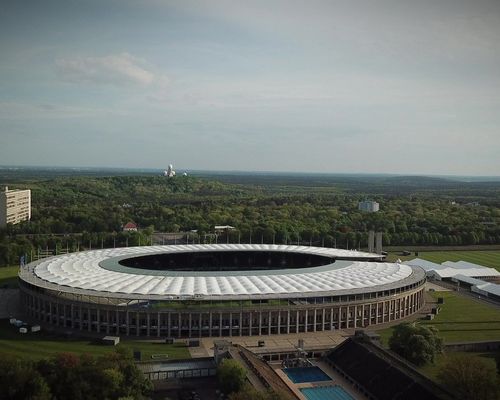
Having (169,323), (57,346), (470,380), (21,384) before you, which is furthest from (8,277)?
(470,380)

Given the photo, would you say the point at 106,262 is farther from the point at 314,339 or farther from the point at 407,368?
the point at 407,368

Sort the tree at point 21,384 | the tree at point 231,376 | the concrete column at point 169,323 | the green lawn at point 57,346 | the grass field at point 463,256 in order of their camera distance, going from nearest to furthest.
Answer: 1. the tree at point 21,384
2. the tree at point 231,376
3. the green lawn at point 57,346
4. the concrete column at point 169,323
5. the grass field at point 463,256

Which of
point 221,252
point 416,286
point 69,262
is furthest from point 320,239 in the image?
point 69,262

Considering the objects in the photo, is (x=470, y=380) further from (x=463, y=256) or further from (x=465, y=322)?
(x=463, y=256)

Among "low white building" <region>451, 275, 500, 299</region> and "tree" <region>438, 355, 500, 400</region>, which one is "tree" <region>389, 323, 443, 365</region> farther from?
"low white building" <region>451, 275, 500, 299</region>

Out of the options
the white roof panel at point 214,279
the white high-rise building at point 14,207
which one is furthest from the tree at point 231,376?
the white high-rise building at point 14,207

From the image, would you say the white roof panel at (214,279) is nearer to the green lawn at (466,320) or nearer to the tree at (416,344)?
the green lawn at (466,320)
